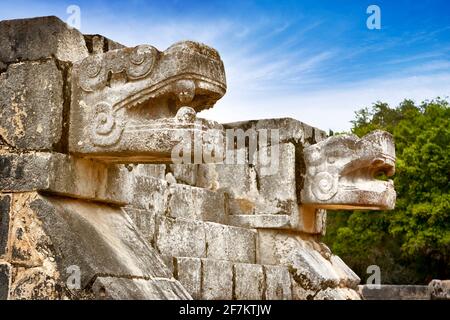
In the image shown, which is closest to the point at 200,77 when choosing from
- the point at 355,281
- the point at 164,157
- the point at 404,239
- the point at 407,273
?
the point at 164,157

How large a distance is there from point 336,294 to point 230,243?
5.14ft

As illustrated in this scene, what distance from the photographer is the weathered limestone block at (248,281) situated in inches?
297

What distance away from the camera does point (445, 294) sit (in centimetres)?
1741

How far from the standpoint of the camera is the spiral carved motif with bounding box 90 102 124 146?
5039 millimetres

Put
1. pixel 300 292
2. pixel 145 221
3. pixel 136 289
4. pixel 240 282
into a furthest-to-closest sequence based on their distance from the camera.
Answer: pixel 300 292, pixel 240 282, pixel 145 221, pixel 136 289

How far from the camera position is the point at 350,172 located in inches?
333

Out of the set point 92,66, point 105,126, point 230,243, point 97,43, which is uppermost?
point 97,43

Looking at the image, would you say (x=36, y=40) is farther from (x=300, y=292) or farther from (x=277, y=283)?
(x=300, y=292)

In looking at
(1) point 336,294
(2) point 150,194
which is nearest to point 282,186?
(1) point 336,294

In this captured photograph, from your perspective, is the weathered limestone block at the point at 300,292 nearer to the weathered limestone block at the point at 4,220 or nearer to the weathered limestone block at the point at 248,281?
the weathered limestone block at the point at 248,281

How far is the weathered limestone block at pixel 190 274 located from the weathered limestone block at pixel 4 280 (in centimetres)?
201

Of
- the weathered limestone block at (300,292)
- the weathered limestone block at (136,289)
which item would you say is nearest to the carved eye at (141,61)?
the weathered limestone block at (136,289)
